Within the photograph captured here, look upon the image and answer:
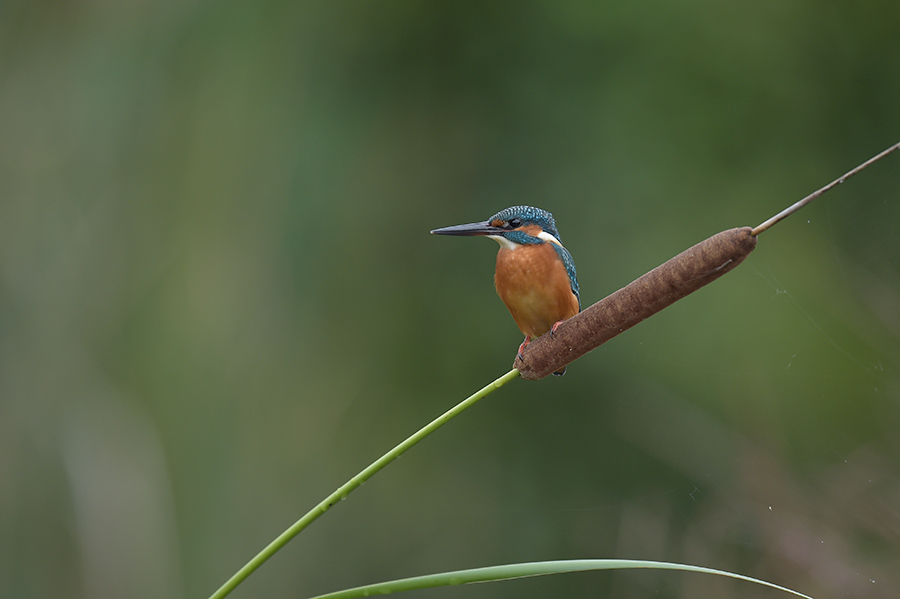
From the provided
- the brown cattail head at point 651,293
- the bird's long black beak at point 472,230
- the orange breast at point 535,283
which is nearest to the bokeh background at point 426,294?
the orange breast at point 535,283

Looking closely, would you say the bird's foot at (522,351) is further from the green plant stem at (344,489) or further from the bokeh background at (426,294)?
the bokeh background at (426,294)

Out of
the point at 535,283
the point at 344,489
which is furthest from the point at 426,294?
the point at 344,489

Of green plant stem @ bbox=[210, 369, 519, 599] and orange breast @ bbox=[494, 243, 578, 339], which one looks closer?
green plant stem @ bbox=[210, 369, 519, 599]

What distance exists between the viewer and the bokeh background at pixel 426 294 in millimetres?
2219

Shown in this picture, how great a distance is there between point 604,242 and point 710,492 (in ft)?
3.89

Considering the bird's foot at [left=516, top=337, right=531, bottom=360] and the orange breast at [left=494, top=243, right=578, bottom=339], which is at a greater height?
the orange breast at [left=494, top=243, right=578, bottom=339]

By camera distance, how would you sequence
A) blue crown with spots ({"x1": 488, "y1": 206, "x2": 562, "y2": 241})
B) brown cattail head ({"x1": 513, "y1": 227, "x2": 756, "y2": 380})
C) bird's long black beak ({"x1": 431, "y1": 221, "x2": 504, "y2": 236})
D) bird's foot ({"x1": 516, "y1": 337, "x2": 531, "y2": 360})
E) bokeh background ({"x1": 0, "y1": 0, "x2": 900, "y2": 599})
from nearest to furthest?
brown cattail head ({"x1": 513, "y1": 227, "x2": 756, "y2": 380}) → bird's foot ({"x1": 516, "y1": 337, "x2": 531, "y2": 360}) → bird's long black beak ({"x1": 431, "y1": 221, "x2": 504, "y2": 236}) → blue crown with spots ({"x1": 488, "y1": 206, "x2": 562, "y2": 241}) → bokeh background ({"x1": 0, "y1": 0, "x2": 900, "y2": 599})

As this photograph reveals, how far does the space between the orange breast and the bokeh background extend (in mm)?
770

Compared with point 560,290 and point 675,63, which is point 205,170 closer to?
point 560,290

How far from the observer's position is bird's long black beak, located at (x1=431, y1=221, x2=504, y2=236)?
0.90 metres

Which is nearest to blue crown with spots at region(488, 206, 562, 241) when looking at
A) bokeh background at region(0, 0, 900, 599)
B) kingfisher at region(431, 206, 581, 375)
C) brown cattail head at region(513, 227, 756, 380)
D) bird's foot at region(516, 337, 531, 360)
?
kingfisher at region(431, 206, 581, 375)

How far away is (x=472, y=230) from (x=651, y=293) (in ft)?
1.33

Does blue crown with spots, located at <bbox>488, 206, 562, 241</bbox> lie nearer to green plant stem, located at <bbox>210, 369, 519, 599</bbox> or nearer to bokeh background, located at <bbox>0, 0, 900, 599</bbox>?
green plant stem, located at <bbox>210, 369, 519, 599</bbox>

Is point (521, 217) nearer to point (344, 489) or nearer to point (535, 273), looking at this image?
point (535, 273)
